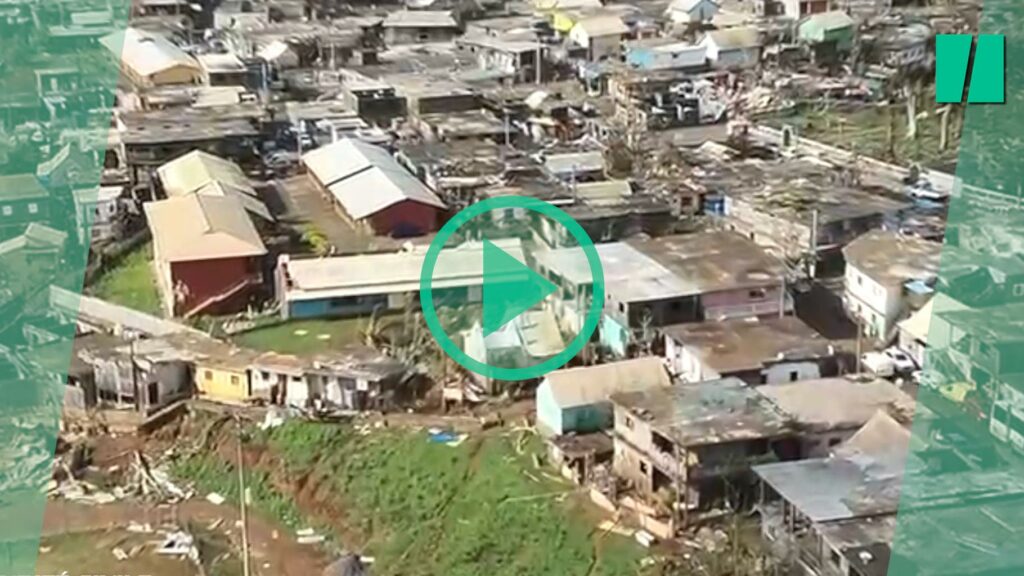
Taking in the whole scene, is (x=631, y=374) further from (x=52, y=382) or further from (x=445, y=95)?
(x=52, y=382)

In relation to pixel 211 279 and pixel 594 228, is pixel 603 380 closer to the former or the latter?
pixel 594 228

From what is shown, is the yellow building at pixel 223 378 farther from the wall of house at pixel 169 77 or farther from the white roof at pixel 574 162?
the white roof at pixel 574 162

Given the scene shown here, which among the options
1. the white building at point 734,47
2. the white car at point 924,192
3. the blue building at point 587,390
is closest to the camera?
the blue building at point 587,390

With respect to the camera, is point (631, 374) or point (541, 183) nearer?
point (631, 374)

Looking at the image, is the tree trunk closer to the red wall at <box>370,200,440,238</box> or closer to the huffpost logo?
the huffpost logo

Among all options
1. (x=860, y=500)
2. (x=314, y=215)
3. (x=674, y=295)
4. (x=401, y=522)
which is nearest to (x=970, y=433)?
(x=860, y=500)

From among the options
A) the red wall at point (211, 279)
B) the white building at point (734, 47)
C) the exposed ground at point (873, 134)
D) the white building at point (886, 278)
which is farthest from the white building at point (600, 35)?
the red wall at point (211, 279)

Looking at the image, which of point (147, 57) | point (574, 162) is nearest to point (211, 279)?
point (147, 57)
